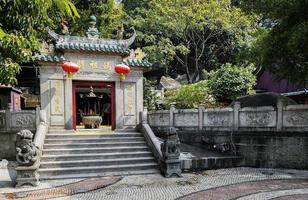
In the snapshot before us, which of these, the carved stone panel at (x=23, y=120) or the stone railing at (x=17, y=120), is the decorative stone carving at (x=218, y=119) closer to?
the stone railing at (x=17, y=120)

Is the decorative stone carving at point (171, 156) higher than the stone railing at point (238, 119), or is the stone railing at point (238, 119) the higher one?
the stone railing at point (238, 119)

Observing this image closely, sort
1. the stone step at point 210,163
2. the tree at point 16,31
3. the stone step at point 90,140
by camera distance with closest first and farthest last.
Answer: the tree at point 16,31 → the stone step at point 210,163 → the stone step at point 90,140

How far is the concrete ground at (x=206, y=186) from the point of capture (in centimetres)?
729

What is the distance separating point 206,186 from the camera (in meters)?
8.23

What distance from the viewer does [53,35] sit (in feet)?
41.4

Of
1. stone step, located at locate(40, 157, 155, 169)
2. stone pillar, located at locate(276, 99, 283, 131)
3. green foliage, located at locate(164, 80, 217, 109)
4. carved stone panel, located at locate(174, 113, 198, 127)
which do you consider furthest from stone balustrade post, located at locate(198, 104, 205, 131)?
green foliage, located at locate(164, 80, 217, 109)

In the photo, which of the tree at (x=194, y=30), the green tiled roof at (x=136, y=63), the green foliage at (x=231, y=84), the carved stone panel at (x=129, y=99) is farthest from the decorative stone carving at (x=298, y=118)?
the tree at (x=194, y=30)

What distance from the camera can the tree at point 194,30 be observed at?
22.9 m

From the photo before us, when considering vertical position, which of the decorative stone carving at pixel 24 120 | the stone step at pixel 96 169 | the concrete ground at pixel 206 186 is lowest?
the concrete ground at pixel 206 186

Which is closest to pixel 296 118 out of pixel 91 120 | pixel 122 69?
pixel 122 69

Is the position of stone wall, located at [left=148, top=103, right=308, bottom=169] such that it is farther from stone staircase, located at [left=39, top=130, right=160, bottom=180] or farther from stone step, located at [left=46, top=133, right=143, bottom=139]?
stone staircase, located at [left=39, top=130, right=160, bottom=180]

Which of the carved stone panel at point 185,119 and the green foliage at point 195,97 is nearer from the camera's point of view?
the carved stone panel at point 185,119

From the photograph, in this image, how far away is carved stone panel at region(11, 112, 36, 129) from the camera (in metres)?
11.4

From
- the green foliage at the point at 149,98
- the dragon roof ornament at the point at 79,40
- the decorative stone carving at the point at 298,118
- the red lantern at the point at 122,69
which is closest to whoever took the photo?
the decorative stone carving at the point at 298,118
